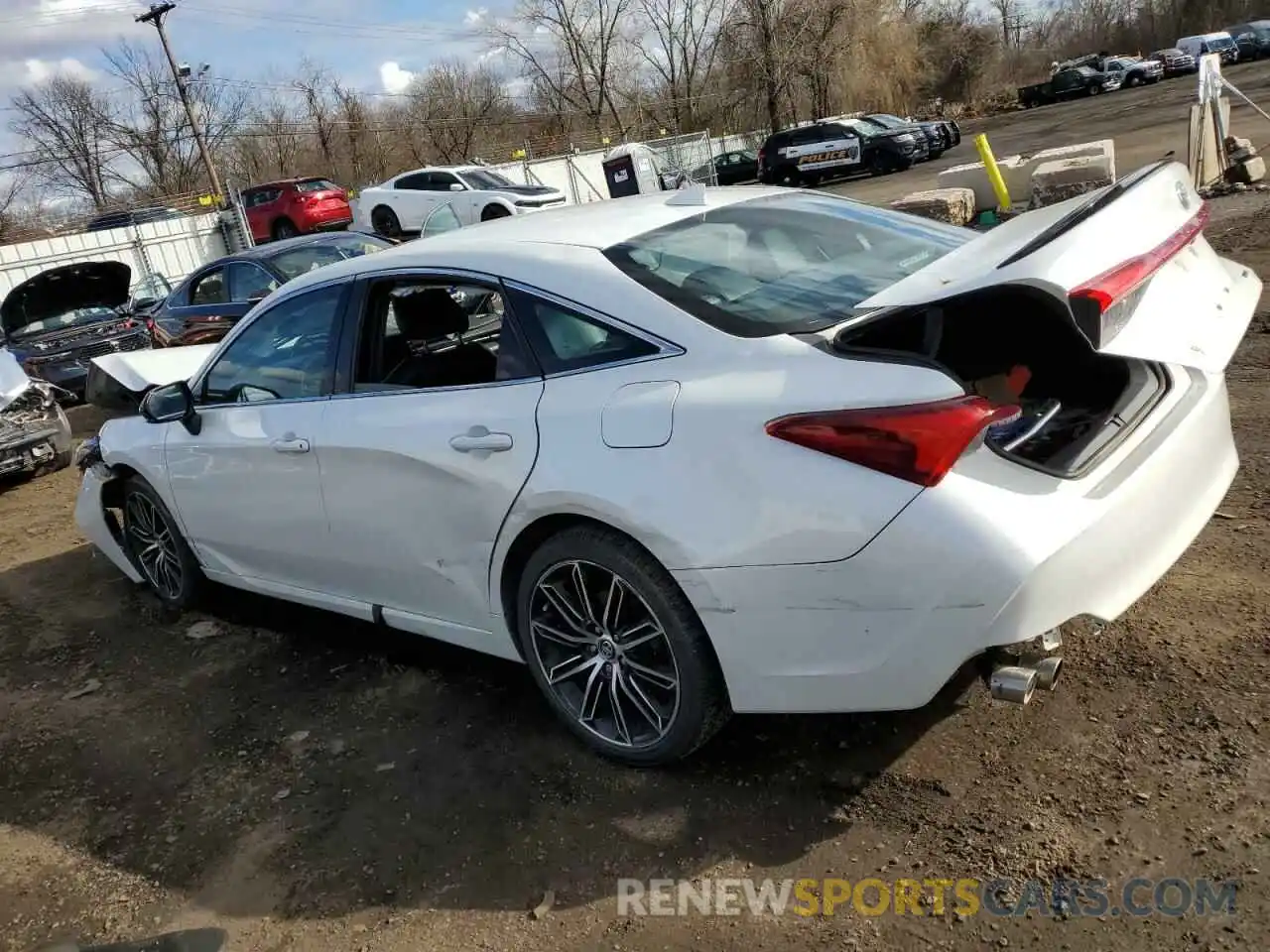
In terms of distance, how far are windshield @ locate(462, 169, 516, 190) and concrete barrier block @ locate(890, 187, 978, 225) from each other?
13165 mm

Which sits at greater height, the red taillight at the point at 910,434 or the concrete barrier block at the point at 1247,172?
the red taillight at the point at 910,434

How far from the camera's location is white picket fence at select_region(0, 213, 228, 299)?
81.4 ft

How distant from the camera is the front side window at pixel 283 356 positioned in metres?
3.70

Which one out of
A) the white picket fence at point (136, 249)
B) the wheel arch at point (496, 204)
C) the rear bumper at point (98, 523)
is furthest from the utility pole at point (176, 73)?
the rear bumper at point (98, 523)

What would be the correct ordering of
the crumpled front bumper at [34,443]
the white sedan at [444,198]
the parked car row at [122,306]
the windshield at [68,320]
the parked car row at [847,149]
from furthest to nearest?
the parked car row at [847,149] → the white sedan at [444,198] → the windshield at [68,320] → the parked car row at [122,306] → the crumpled front bumper at [34,443]

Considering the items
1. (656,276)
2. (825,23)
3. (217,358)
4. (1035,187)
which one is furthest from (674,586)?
(825,23)

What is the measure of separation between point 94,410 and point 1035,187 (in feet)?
36.4

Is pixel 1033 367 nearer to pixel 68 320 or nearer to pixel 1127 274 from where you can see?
pixel 1127 274

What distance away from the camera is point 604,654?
3.02 m

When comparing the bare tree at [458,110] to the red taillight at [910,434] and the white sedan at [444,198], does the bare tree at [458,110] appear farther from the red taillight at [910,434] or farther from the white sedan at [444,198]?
the red taillight at [910,434]

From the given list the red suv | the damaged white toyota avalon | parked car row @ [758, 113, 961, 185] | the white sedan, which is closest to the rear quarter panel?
the damaged white toyota avalon

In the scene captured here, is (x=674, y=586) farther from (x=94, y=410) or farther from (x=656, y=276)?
(x=94, y=410)

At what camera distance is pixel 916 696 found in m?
2.46

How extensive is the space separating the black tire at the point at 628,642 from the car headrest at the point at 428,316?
1031 mm
